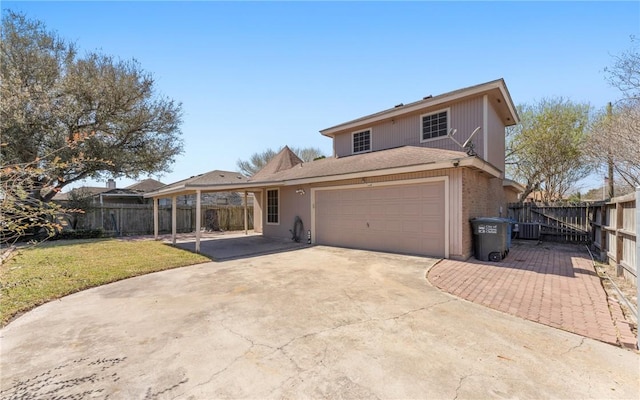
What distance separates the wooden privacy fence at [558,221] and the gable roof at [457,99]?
445 cm

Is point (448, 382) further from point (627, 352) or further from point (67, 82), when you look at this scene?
Result: point (67, 82)

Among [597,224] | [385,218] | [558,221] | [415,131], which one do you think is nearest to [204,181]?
[385,218]

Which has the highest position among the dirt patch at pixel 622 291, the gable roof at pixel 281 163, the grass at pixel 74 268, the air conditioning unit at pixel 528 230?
the gable roof at pixel 281 163

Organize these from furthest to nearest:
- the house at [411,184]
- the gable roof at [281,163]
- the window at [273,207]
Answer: the gable roof at [281,163]
the window at [273,207]
the house at [411,184]

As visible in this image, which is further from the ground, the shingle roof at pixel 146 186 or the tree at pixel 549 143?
the tree at pixel 549 143

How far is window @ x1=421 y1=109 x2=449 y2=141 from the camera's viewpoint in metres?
10.4

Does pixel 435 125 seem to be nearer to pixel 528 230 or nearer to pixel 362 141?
pixel 362 141

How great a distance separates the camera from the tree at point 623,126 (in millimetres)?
10047

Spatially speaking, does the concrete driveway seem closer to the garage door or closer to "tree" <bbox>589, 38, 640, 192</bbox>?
the garage door

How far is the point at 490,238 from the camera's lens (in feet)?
25.1

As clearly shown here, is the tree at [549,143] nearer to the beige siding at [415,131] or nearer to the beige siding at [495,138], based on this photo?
the beige siding at [495,138]

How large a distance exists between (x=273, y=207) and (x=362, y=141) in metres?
5.31

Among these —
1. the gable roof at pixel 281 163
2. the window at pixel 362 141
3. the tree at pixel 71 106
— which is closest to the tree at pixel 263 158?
the gable roof at pixel 281 163

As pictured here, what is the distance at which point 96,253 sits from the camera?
31.0ft
